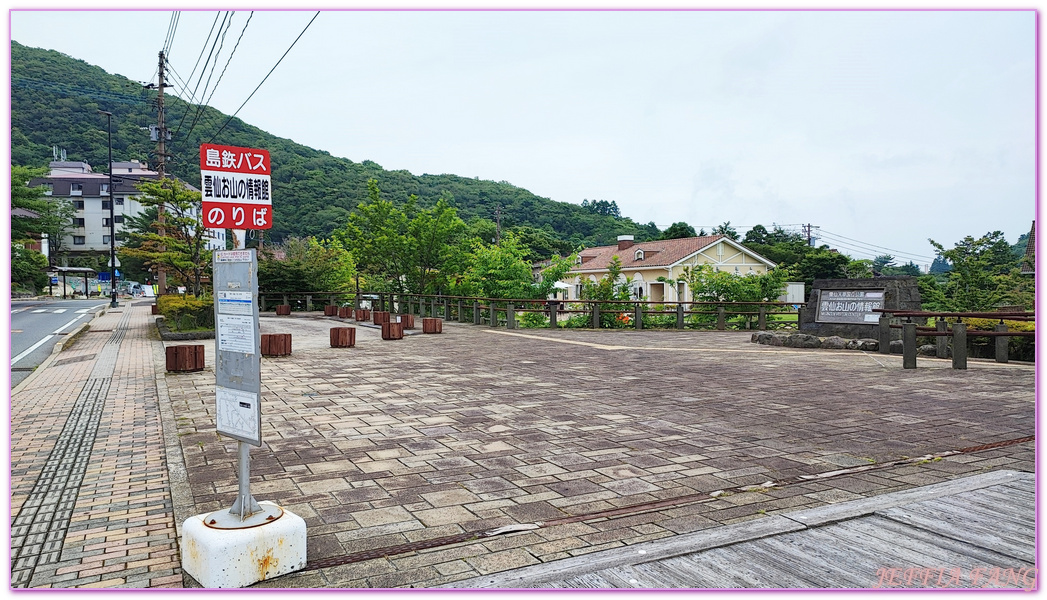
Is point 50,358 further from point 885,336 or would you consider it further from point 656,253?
point 656,253

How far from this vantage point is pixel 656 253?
141 feet

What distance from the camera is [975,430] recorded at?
19.5 ft

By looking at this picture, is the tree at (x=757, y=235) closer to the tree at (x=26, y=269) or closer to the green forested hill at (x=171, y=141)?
the green forested hill at (x=171, y=141)

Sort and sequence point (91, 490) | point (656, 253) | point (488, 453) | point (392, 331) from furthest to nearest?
point (656, 253) < point (392, 331) < point (488, 453) < point (91, 490)

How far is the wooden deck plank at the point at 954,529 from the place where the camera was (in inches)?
123

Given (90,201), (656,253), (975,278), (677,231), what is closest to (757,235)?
(677,231)

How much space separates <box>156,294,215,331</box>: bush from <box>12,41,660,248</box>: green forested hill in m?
7.60

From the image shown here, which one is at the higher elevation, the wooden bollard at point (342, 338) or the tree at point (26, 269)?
the tree at point (26, 269)

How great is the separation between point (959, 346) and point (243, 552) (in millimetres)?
10262

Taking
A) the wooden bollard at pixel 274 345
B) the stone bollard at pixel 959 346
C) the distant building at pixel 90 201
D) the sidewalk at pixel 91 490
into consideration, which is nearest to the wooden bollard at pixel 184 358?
the sidewalk at pixel 91 490

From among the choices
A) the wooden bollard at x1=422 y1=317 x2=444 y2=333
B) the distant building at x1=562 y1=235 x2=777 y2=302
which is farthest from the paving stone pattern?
the distant building at x1=562 y1=235 x2=777 y2=302

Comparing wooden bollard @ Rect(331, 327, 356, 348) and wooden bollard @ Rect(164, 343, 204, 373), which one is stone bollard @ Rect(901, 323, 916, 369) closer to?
wooden bollard @ Rect(331, 327, 356, 348)

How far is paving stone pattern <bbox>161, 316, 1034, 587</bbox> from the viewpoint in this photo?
3654 mm

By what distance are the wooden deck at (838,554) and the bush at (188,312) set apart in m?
16.0
